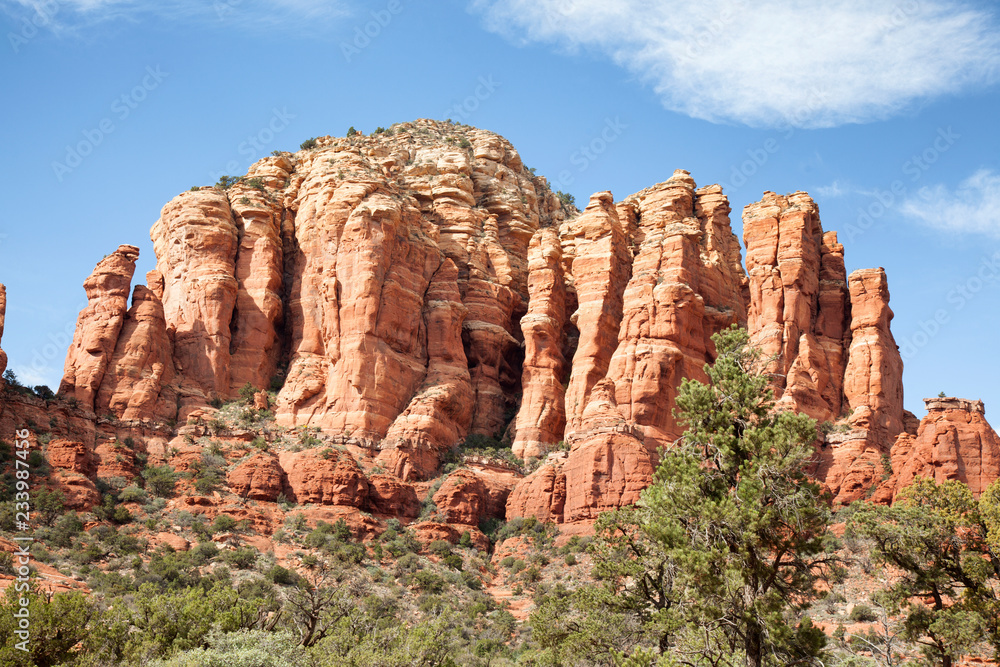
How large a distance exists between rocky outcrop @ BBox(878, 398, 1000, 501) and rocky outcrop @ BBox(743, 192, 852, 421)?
11.7 m

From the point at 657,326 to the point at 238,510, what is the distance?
31.5 metres

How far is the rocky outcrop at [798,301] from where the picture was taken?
7312cm

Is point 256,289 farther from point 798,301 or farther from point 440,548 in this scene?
point 798,301

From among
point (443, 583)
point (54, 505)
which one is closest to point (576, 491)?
point (443, 583)

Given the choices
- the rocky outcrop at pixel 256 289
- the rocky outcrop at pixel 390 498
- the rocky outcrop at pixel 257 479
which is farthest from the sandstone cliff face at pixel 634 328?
the rocky outcrop at pixel 256 289

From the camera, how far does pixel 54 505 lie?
190 ft

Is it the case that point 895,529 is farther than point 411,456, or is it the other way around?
point 411,456

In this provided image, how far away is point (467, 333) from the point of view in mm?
84438

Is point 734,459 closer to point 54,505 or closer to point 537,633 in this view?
point 537,633

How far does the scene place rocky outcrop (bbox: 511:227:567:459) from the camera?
7831 cm

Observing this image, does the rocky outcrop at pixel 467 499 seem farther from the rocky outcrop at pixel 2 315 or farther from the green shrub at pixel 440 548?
the rocky outcrop at pixel 2 315

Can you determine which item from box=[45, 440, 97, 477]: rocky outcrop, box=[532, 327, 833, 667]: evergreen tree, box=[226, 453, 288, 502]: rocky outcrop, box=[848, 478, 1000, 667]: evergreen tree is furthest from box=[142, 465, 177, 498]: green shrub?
box=[848, 478, 1000, 667]: evergreen tree

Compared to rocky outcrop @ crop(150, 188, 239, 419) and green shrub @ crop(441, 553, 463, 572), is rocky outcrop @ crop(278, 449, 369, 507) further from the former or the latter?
rocky outcrop @ crop(150, 188, 239, 419)

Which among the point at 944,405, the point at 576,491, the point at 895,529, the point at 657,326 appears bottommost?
the point at 895,529
